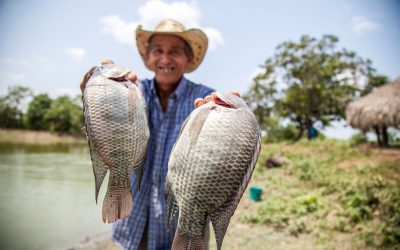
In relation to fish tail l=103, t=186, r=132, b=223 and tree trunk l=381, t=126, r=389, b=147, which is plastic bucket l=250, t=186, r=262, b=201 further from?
tree trunk l=381, t=126, r=389, b=147

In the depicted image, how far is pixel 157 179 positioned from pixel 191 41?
4.71 feet

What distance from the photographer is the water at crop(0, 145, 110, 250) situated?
837cm

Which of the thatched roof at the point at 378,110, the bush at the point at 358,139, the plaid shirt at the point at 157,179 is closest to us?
the plaid shirt at the point at 157,179

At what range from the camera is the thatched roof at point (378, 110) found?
16578mm

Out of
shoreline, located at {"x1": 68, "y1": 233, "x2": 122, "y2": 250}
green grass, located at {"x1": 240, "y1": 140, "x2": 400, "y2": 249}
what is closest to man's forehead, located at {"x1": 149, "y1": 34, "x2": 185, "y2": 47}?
green grass, located at {"x1": 240, "y1": 140, "x2": 400, "y2": 249}

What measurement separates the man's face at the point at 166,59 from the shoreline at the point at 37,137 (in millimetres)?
42649

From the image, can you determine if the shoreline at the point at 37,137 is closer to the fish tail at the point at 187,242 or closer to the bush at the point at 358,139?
the bush at the point at 358,139

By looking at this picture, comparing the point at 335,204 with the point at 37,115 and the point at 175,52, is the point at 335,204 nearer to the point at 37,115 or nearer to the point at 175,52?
the point at 175,52

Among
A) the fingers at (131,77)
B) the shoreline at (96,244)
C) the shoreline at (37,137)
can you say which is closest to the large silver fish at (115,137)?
the fingers at (131,77)

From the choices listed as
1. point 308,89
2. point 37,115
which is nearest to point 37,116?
point 37,115

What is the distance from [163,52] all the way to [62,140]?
46.2 metres

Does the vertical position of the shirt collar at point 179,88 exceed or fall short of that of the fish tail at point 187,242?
it exceeds it

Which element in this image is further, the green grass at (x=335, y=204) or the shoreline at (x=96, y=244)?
the shoreline at (x=96, y=244)

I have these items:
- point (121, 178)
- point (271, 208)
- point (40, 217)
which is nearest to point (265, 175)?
point (271, 208)
